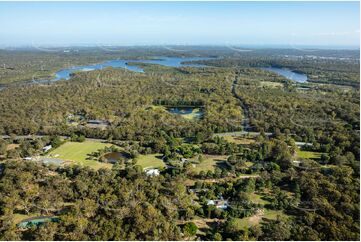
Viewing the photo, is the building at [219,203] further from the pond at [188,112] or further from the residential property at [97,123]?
the pond at [188,112]

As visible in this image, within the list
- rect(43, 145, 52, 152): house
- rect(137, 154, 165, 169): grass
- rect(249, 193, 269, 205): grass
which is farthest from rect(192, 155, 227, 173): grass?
rect(43, 145, 52, 152): house

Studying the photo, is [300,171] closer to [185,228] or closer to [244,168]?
[244,168]

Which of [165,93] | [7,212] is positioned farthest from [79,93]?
[7,212]

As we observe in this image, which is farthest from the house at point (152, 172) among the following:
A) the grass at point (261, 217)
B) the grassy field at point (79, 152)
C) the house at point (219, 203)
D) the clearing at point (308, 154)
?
the clearing at point (308, 154)

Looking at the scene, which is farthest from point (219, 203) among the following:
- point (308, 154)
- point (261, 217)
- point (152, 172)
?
point (308, 154)

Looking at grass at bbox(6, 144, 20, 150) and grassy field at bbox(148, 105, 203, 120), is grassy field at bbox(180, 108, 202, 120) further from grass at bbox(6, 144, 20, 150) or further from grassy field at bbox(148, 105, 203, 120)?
grass at bbox(6, 144, 20, 150)
